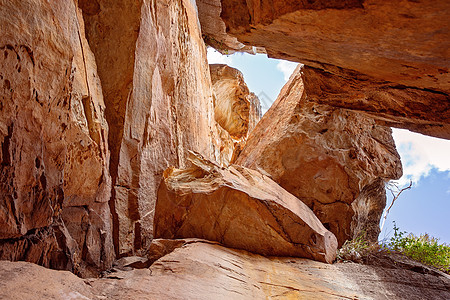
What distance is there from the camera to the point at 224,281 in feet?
11.0

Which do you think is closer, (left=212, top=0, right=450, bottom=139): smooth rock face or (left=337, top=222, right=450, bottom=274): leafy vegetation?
(left=212, top=0, right=450, bottom=139): smooth rock face

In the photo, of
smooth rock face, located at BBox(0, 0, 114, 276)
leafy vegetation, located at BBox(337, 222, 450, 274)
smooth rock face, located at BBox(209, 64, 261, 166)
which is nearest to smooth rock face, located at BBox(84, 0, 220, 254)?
smooth rock face, located at BBox(0, 0, 114, 276)

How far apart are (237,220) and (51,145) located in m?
3.01

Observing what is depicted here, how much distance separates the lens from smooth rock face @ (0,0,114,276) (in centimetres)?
343

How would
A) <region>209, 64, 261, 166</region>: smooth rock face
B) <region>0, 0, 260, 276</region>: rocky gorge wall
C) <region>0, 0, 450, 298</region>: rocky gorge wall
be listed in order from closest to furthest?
<region>0, 0, 450, 298</region>: rocky gorge wall, <region>0, 0, 260, 276</region>: rocky gorge wall, <region>209, 64, 261, 166</region>: smooth rock face

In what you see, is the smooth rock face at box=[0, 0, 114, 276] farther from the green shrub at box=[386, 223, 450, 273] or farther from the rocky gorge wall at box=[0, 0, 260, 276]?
the green shrub at box=[386, 223, 450, 273]

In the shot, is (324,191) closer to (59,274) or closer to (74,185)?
(74,185)

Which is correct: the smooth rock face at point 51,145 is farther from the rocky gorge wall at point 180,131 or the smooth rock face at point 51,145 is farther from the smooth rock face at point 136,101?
the smooth rock face at point 136,101

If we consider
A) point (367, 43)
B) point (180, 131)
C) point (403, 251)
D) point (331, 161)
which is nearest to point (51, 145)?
point (367, 43)

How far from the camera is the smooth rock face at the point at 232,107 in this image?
16156mm

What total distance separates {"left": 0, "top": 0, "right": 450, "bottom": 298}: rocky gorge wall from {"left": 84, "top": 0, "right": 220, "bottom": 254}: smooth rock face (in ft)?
0.10

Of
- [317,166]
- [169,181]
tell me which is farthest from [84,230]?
[317,166]

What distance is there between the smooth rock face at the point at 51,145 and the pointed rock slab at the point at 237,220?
1.21 m

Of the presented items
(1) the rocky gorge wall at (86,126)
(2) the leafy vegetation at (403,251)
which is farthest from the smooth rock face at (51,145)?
(2) the leafy vegetation at (403,251)
